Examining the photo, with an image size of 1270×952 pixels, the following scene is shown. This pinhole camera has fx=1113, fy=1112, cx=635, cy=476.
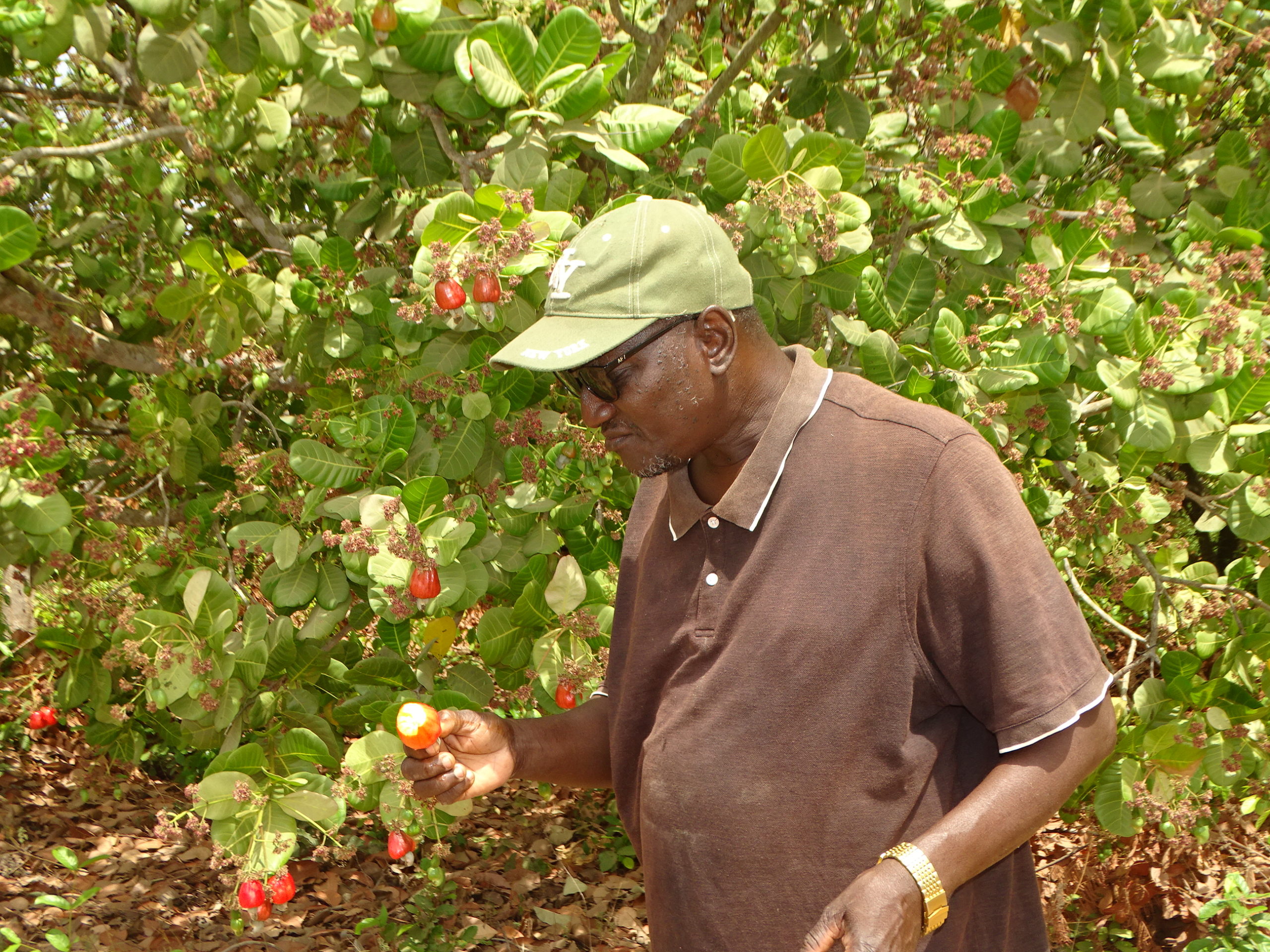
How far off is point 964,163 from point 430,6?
1.27 m

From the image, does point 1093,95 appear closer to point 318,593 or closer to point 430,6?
point 430,6

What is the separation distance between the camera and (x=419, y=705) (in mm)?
1857

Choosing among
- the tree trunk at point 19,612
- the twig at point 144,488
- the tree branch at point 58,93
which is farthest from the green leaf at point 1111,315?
the tree trunk at point 19,612

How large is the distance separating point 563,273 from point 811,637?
0.66 meters

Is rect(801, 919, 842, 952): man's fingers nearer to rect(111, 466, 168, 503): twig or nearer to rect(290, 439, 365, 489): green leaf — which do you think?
rect(290, 439, 365, 489): green leaf

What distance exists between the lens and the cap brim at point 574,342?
1594 mm

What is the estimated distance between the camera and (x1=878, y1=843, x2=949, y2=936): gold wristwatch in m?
1.41

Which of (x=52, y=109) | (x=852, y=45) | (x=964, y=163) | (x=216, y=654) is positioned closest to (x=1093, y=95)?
(x=964, y=163)

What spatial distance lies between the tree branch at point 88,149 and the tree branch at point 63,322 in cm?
52

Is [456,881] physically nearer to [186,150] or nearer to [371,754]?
[371,754]

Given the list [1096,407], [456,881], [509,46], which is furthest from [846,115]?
[456,881]

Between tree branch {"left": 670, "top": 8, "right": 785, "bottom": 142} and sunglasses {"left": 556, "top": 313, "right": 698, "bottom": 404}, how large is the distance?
4.94 ft

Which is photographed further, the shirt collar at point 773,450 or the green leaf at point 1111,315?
the green leaf at point 1111,315

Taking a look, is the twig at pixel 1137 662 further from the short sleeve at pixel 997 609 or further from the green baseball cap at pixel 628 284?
the green baseball cap at pixel 628 284
